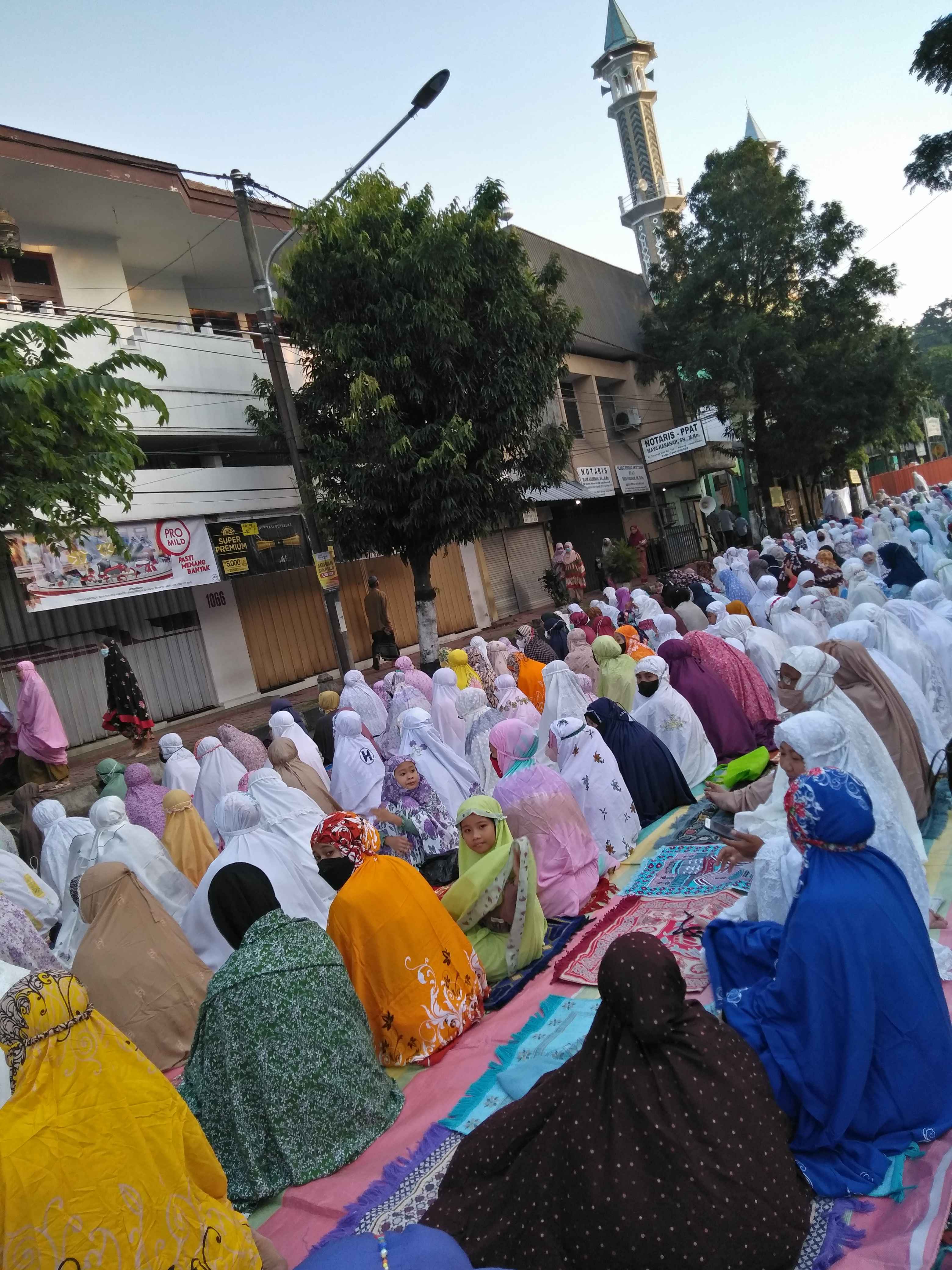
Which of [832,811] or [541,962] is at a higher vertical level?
[832,811]

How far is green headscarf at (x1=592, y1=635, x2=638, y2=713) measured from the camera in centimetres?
689

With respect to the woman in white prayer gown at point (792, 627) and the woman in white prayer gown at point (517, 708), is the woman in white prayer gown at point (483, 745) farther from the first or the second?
the woman in white prayer gown at point (792, 627)

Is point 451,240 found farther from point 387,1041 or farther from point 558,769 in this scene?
point 387,1041

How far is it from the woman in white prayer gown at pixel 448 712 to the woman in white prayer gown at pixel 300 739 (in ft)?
2.53

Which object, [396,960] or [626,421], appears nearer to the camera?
[396,960]

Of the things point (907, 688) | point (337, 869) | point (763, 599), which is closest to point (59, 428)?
point (337, 869)

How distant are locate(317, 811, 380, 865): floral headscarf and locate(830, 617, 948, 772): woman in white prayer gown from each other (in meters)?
2.72

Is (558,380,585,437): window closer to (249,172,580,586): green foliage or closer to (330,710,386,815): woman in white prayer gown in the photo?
(249,172,580,586): green foliage

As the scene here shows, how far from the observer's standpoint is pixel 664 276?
22.9 meters

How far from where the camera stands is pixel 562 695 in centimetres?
625

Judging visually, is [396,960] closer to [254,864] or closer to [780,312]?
[254,864]

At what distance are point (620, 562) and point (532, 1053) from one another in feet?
50.4

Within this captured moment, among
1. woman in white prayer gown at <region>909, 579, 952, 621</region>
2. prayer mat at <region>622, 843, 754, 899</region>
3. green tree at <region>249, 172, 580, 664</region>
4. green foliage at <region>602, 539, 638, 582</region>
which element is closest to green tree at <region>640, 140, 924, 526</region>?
green foliage at <region>602, 539, 638, 582</region>

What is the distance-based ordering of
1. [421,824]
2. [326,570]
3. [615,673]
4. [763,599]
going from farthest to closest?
[326,570], [763,599], [615,673], [421,824]
